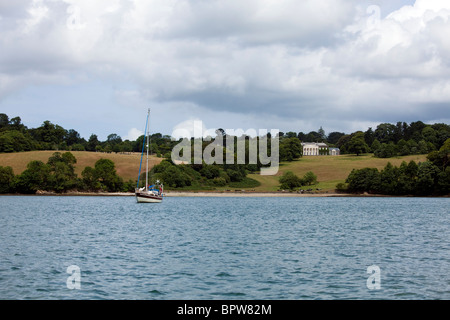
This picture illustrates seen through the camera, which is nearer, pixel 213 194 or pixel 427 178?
pixel 427 178

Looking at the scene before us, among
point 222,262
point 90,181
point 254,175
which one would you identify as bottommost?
point 222,262

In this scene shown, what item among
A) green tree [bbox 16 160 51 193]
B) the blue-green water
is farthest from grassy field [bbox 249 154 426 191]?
the blue-green water

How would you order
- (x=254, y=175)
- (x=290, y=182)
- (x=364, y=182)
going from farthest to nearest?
(x=254, y=175), (x=290, y=182), (x=364, y=182)

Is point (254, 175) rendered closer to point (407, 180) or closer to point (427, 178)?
point (407, 180)

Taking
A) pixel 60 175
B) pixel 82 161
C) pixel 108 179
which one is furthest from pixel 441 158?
pixel 82 161

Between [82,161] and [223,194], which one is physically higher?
[82,161]

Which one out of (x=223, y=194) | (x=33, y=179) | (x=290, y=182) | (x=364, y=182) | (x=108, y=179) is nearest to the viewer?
(x=33, y=179)

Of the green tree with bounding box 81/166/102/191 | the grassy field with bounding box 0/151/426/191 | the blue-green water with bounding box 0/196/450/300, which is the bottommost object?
the blue-green water with bounding box 0/196/450/300

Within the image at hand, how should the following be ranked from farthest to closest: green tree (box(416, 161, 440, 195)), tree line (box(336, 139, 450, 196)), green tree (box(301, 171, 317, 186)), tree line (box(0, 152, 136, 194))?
1. green tree (box(301, 171, 317, 186))
2. tree line (box(336, 139, 450, 196))
3. green tree (box(416, 161, 440, 195))
4. tree line (box(0, 152, 136, 194))

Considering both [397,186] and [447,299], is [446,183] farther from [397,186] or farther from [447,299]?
[447,299]

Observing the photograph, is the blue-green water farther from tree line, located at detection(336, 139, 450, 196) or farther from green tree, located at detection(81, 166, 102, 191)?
tree line, located at detection(336, 139, 450, 196)
